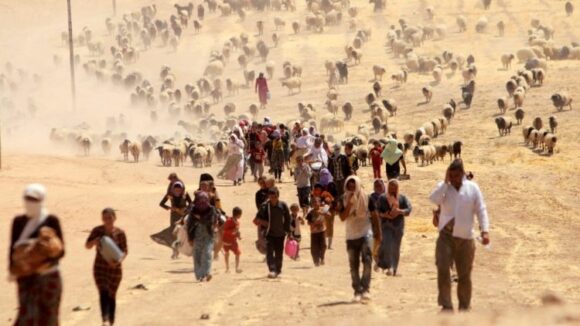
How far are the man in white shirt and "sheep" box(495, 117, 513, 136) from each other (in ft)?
88.8

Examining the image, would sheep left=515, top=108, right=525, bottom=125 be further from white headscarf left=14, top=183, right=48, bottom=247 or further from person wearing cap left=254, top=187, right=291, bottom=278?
white headscarf left=14, top=183, right=48, bottom=247

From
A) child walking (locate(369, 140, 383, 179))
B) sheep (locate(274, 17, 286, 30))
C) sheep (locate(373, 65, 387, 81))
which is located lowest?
child walking (locate(369, 140, 383, 179))

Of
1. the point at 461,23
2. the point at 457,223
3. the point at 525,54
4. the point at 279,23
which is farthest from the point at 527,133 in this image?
the point at 279,23

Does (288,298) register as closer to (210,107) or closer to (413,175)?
(413,175)

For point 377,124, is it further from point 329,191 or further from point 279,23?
point 279,23

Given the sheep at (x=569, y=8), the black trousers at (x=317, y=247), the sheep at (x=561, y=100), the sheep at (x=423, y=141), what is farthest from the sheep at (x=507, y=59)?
the black trousers at (x=317, y=247)

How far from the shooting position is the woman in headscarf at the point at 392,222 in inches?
637

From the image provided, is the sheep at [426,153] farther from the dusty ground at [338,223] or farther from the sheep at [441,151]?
the dusty ground at [338,223]

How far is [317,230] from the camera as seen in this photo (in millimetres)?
18031

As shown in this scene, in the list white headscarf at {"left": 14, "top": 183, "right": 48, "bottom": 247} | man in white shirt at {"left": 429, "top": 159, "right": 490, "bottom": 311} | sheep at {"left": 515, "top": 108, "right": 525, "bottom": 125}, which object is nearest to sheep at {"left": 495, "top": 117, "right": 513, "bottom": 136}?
sheep at {"left": 515, "top": 108, "right": 525, "bottom": 125}

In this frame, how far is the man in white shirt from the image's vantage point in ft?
40.1

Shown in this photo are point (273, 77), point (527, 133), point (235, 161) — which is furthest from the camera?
point (273, 77)

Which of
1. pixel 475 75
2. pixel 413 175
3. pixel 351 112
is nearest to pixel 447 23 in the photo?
pixel 475 75

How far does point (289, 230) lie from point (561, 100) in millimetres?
27533
